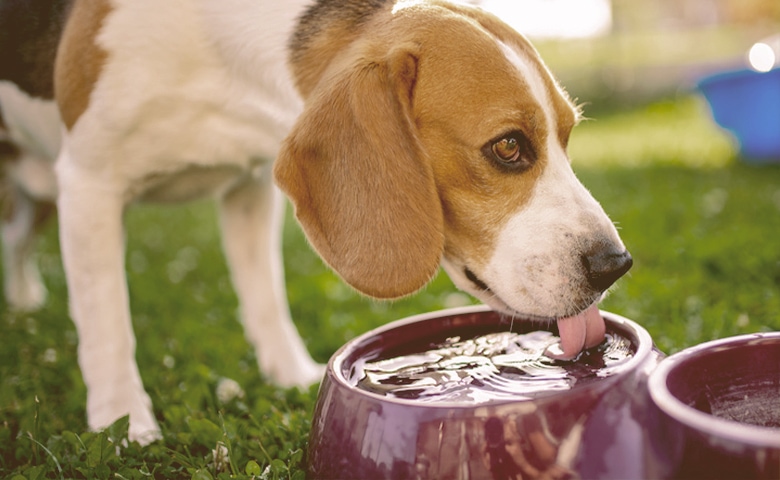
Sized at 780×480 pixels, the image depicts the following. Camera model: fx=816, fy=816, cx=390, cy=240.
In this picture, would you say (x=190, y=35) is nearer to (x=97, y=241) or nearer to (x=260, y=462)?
(x=97, y=241)

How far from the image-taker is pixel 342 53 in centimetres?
257

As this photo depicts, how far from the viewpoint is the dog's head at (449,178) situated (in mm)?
2248

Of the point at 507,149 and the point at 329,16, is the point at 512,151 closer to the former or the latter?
the point at 507,149

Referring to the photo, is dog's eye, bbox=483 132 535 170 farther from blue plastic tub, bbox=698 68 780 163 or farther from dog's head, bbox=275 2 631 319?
blue plastic tub, bbox=698 68 780 163

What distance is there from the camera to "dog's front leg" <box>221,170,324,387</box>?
11.2 feet

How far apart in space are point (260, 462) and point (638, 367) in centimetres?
112

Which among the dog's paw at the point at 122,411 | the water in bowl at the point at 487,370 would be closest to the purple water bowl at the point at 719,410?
the water in bowl at the point at 487,370

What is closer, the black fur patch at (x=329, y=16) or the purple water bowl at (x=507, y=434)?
the purple water bowl at (x=507, y=434)

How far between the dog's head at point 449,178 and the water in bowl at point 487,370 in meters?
0.14

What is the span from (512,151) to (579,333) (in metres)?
0.55

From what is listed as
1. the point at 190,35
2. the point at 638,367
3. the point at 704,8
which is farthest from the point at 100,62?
the point at 704,8

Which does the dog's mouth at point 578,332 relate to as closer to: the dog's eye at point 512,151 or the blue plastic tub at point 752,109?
the dog's eye at point 512,151

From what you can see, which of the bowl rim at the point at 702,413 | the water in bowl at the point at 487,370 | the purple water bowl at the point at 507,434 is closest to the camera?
the bowl rim at the point at 702,413

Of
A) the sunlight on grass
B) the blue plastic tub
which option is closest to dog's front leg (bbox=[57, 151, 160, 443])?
the sunlight on grass
